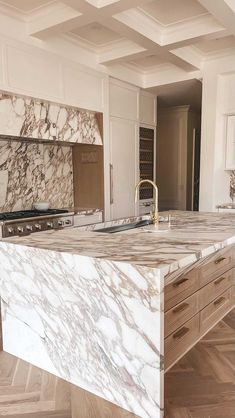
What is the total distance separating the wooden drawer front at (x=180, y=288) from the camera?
1.77 meters

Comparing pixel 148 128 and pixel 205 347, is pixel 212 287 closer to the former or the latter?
pixel 205 347

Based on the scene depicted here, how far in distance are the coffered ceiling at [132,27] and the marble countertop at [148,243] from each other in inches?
71.2

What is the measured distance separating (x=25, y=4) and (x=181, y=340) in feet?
10.0

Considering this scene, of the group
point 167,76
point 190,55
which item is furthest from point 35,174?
point 190,55

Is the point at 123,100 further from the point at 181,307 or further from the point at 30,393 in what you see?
the point at 30,393

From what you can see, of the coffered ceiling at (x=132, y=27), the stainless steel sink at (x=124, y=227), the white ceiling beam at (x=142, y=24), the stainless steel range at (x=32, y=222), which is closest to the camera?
the stainless steel sink at (x=124, y=227)

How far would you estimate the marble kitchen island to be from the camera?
1579 millimetres

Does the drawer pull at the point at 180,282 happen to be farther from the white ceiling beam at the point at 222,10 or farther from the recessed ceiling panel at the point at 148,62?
the recessed ceiling panel at the point at 148,62

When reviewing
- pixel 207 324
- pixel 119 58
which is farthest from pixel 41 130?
pixel 207 324

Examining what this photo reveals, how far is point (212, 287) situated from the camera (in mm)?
2320

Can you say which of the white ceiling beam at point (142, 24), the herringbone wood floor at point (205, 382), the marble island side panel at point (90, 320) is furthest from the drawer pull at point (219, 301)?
the white ceiling beam at point (142, 24)

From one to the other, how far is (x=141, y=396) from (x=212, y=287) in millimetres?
937

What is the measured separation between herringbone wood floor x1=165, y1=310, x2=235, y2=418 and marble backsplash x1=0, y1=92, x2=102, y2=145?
8.45 ft

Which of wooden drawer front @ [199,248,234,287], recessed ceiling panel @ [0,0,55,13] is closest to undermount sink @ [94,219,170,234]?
wooden drawer front @ [199,248,234,287]
